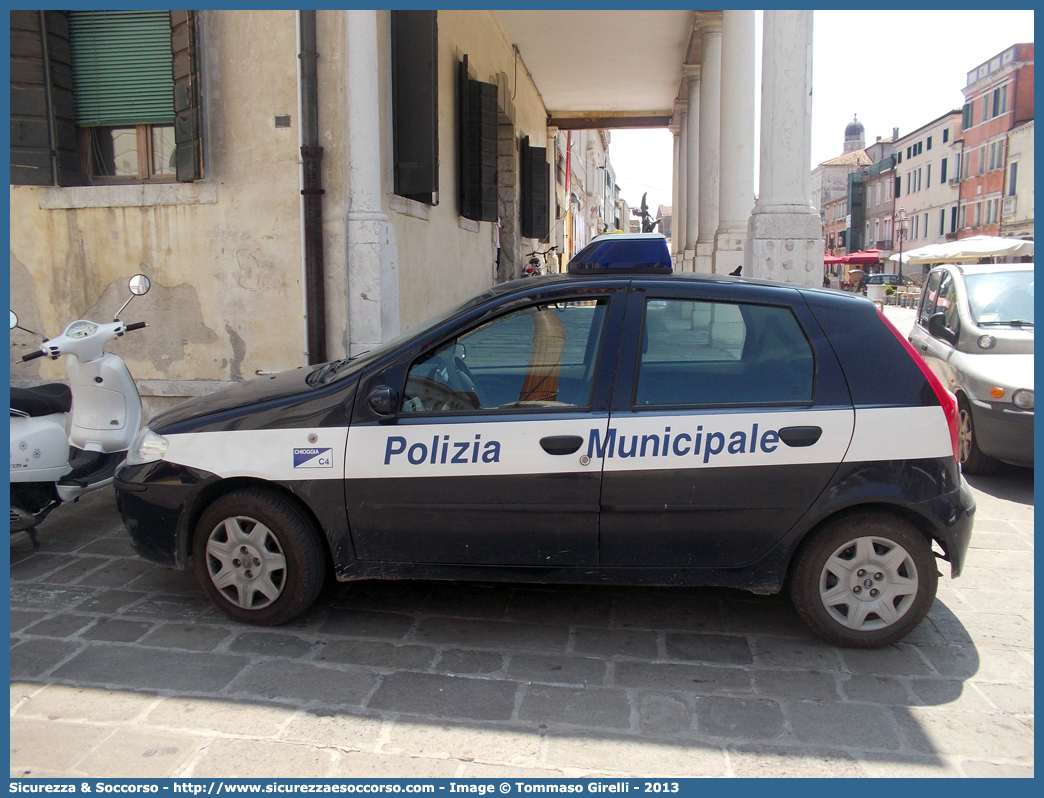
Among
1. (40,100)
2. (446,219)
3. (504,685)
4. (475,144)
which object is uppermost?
(475,144)

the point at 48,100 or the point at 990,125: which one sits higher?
the point at 990,125

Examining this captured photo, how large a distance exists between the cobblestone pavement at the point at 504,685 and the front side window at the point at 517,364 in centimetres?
105

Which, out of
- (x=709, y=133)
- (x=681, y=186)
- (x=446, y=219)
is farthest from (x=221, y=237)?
(x=681, y=186)

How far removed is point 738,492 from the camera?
3.35 meters

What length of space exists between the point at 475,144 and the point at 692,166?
922 centimetres

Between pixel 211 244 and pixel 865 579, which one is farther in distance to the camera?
pixel 211 244

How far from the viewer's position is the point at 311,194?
23.9 feet

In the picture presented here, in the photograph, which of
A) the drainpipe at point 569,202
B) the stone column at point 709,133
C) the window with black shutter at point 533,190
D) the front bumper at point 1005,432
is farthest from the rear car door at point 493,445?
the drainpipe at point 569,202

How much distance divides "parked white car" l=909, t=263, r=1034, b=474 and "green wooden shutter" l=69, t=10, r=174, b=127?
729cm

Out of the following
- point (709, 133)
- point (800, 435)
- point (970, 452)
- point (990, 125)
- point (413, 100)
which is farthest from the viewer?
point (990, 125)

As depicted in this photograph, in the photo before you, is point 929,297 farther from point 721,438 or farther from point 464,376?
point 464,376

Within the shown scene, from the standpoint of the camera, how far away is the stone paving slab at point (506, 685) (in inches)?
107
